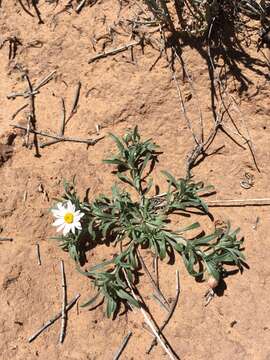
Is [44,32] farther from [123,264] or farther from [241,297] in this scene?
[241,297]

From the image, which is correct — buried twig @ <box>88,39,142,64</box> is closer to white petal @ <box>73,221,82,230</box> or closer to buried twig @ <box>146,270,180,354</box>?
white petal @ <box>73,221,82,230</box>

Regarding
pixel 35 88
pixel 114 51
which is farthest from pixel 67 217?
pixel 114 51

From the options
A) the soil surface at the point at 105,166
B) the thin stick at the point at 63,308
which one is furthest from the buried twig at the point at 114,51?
the thin stick at the point at 63,308

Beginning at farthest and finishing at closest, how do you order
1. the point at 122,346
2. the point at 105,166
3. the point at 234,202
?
the point at 105,166 → the point at 234,202 → the point at 122,346

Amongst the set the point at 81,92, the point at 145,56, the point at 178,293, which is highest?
the point at 145,56

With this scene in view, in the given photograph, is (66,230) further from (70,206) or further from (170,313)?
(170,313)

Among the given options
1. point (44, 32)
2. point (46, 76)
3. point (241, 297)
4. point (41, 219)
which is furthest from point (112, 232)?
point (44, 32)
